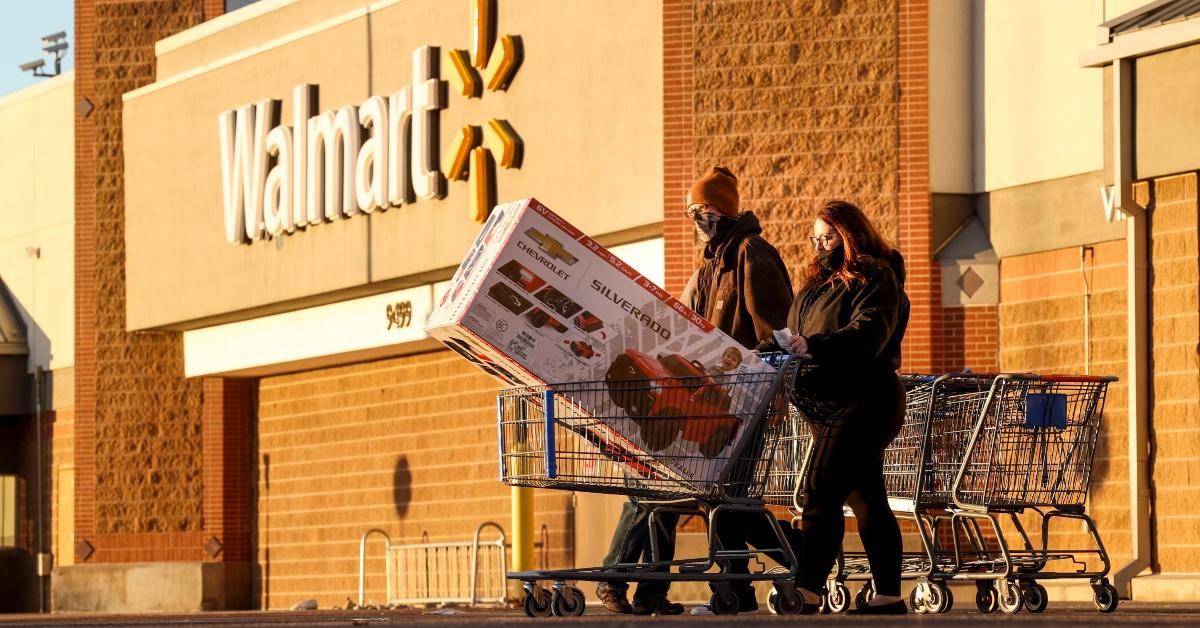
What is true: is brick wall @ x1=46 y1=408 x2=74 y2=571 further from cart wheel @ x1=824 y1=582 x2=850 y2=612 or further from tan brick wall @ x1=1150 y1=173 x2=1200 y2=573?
cart wheel @ x1=824 y1=582 x2=850 y2=612

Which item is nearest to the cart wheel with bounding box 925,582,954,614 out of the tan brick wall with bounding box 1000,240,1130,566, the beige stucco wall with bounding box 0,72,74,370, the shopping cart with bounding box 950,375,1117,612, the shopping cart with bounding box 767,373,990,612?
the shopping cart with bounding box 767,373,990,612

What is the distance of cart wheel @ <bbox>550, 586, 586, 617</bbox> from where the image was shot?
10.4 m

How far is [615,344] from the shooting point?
32.2 feet

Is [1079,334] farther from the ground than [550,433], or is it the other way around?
[1079,334]

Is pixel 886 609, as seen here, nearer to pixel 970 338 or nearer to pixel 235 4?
pixel 970 338

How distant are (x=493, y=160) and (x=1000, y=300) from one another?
592cm

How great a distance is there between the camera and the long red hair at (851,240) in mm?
9953

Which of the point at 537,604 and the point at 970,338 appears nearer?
the point at 537,604

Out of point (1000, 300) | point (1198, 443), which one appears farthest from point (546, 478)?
point (1000, 300)

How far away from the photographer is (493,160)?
72.6 feet

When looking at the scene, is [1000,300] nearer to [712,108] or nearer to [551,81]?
[712,108]

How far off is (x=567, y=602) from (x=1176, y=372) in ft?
24.8

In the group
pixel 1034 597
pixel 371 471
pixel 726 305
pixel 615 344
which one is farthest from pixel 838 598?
pixel 371 471

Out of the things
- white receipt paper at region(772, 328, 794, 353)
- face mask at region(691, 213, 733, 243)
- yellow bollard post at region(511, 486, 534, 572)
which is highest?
face mask at region(691, 213, 733, 243)
